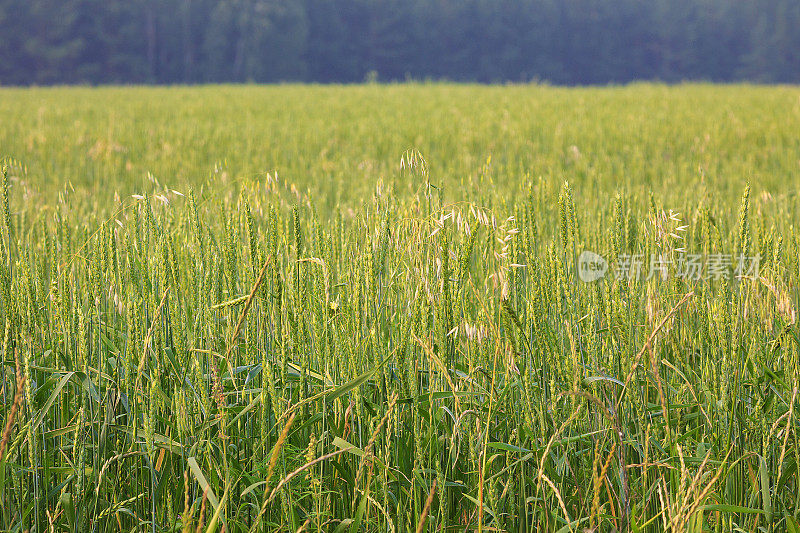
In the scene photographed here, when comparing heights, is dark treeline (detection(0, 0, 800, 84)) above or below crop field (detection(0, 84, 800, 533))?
above

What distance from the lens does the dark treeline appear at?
3250 centimetres

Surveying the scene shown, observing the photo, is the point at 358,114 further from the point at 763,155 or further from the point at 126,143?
the point at 763,155

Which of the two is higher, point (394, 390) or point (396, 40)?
point (396, 40)

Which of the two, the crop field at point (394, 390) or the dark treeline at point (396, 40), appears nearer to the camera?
the crop field at point (394, 390)

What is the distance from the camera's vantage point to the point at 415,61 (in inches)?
1566

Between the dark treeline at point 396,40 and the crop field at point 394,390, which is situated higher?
the dark treeline at point 396,40

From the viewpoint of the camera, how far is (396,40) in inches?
1570

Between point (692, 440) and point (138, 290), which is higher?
point (138, 290)

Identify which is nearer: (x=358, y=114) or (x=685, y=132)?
(x=685, y=132)

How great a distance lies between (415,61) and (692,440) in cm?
4009

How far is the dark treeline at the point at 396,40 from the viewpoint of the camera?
3250cm

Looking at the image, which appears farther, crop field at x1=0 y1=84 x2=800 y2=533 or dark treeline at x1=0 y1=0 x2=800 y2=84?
dark treeline at x1=0 y1=0 x2=800 y2=84

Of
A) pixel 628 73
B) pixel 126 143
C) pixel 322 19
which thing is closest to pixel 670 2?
pixel 628 73

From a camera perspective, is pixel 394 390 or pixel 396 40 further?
pixel 396 40
